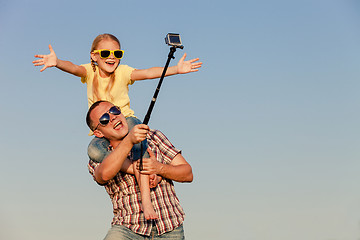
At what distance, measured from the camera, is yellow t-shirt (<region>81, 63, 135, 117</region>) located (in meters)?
7.72

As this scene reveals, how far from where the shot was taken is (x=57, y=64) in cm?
737

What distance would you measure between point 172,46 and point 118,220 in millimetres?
2248

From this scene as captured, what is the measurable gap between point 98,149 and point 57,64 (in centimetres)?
172

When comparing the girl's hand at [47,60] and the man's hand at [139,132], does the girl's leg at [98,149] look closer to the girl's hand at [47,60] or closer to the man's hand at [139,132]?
the man's hand at [139,132]

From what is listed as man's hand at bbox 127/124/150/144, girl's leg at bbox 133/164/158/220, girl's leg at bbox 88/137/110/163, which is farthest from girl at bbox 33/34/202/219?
man's hand at bbox 127/124/150/144

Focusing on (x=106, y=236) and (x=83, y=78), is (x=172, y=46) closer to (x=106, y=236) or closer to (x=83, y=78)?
(x=106, y=236)

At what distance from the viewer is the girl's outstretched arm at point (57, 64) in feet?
23.4

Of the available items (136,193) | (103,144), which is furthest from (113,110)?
(136,193)

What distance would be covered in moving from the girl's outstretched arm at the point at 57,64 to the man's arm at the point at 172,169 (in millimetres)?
2181

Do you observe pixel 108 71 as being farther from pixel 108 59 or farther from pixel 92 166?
pixel 92 166

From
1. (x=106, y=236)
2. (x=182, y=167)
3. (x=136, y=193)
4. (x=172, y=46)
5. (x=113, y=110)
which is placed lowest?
(x=106, y=236)

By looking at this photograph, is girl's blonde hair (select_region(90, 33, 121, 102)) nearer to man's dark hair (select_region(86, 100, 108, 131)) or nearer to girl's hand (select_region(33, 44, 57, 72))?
girl's hand (select_region(33, 44, 57, 72))

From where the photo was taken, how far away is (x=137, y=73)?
25.9ft

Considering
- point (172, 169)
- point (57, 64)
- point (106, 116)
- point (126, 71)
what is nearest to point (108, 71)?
point (126, 71)
